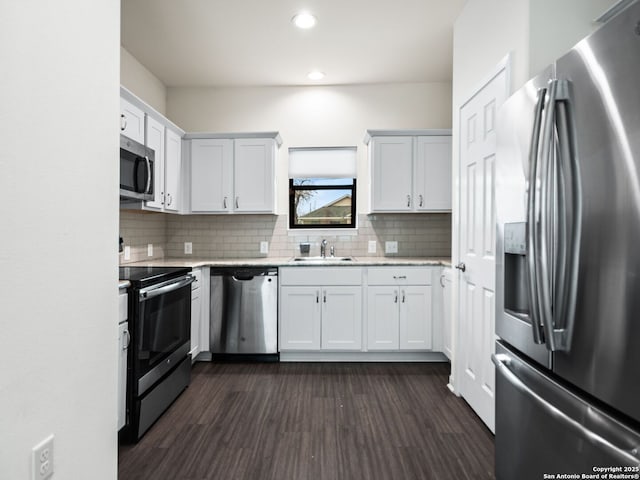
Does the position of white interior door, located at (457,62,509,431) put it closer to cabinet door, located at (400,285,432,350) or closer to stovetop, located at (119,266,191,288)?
cabinet door, located at (400,285,432,350)

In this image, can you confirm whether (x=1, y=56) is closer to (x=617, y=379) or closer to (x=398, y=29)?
(x=617, y=379)

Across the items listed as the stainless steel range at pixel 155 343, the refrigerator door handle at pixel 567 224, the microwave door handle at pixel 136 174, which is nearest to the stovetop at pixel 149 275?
the stainless steel range at pixel 155 343

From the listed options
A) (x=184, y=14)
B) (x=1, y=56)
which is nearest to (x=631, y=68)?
(x=1, y=56)

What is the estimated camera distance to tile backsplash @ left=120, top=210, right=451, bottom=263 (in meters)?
4.01

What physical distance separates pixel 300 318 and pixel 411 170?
1.86m

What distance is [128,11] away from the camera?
2660mm

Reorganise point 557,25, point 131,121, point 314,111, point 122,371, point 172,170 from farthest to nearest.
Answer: point 314,111 → point 172,170 → point 131,121 → point 122,371 → point 557,25

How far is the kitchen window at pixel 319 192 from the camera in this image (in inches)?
159

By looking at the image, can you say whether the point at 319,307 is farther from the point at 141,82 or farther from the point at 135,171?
the point at 141,82

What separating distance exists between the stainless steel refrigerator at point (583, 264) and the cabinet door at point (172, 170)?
300 cm

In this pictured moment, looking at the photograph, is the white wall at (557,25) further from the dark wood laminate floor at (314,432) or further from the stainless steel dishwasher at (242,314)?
the stainless steel dishwasher at (242,314)

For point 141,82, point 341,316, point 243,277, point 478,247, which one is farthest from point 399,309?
point 141,82

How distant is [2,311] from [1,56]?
0.60 metres

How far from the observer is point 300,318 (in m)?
3.34
